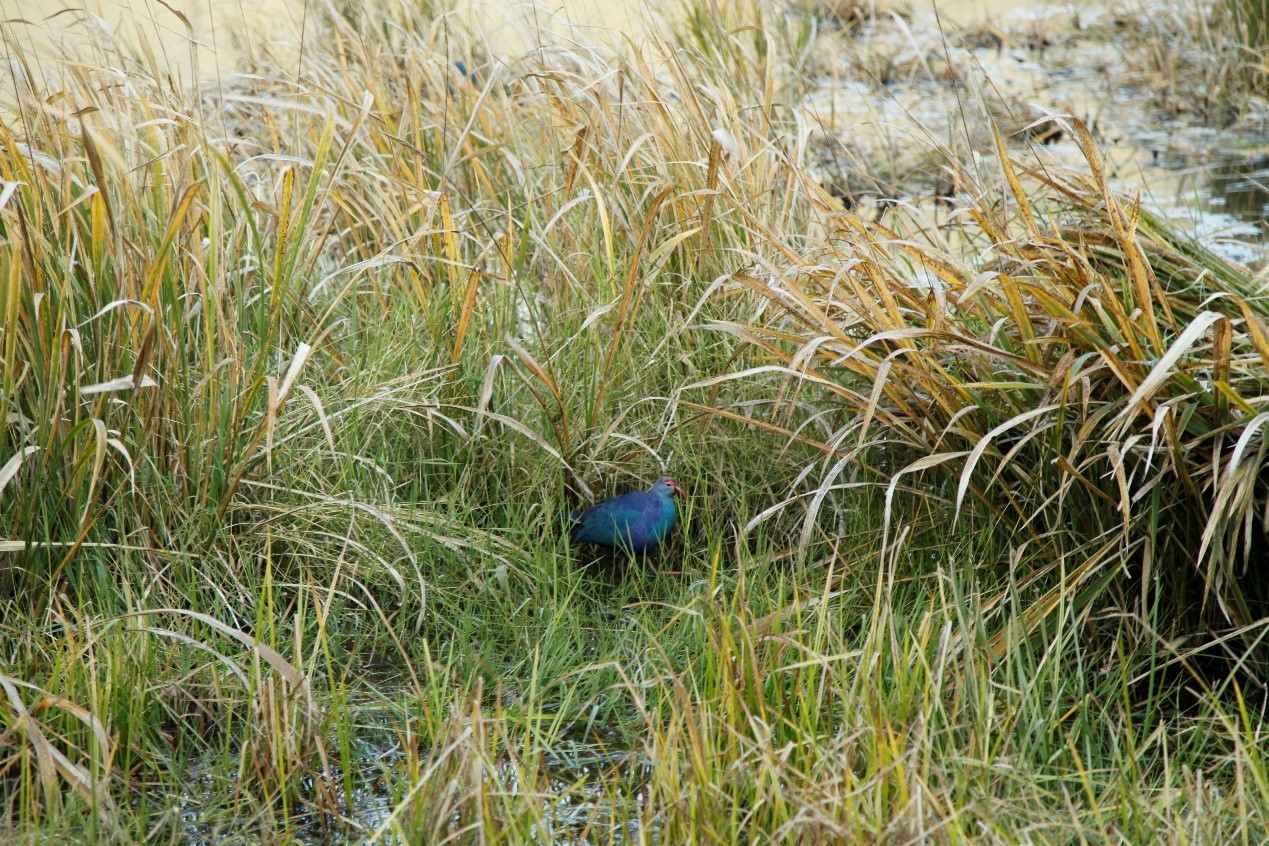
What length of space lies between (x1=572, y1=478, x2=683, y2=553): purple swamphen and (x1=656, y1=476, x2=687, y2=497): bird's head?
0.06ft

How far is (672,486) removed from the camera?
8.30ft

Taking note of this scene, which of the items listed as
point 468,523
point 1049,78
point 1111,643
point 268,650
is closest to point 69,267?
Result: point 268,650

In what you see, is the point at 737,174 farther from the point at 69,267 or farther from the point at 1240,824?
the point at 1240,824

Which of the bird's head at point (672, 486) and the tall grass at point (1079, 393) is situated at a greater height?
the tall grass at point (1079, 393)

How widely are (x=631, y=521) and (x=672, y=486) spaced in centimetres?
15

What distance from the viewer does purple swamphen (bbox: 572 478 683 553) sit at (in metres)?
2.42

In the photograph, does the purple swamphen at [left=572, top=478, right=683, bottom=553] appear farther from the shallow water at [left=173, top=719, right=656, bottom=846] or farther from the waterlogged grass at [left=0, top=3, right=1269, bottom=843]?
the shallow water at [left=173, top=719, right=656, bottom=846]

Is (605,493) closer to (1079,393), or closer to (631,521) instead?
(631,521)

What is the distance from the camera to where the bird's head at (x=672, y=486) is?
2.52 m

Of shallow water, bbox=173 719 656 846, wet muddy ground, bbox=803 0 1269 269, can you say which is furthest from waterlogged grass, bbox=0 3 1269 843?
wet muddy ground, bbox=803 0 1269 269

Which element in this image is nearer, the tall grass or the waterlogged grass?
the waterlogged grass

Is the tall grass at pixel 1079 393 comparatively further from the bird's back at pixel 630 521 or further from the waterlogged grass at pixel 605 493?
the bird's back at pixel 630 521

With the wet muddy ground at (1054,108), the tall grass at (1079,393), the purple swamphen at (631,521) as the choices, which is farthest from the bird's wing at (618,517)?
the wet muddy ground at (1054,108)

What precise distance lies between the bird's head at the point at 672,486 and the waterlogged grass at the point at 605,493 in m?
0.06
